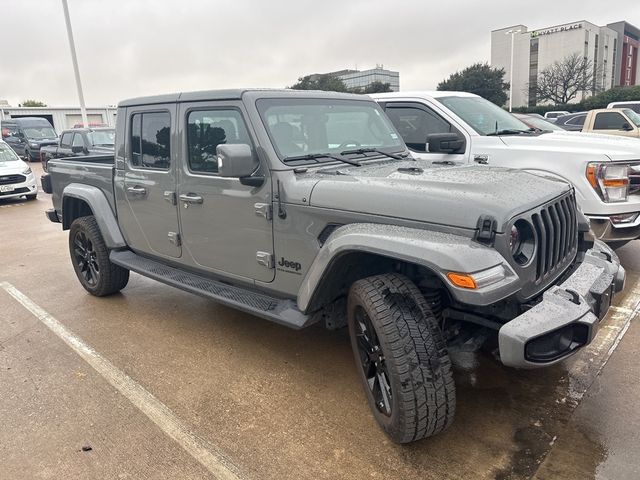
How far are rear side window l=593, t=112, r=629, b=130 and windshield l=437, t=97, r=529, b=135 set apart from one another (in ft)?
23.6

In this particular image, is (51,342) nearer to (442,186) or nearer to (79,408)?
(79,408)

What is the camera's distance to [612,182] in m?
4.84

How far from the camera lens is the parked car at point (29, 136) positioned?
22.3 m

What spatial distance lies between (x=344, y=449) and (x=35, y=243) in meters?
6.90

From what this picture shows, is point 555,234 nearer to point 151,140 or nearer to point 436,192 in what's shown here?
point 436,192

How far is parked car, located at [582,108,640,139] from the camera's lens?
11758 millimetres

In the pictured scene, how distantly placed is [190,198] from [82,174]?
6.58ft

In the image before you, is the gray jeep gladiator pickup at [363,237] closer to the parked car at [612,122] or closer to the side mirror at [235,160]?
the side mirror at [235,160]

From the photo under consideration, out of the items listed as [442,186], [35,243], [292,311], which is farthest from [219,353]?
[35,243]

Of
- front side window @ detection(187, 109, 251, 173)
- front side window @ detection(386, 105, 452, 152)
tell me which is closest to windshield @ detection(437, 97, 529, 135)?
front side window @ detection(386, 105, 452, 152)

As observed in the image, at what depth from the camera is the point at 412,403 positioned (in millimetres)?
2475

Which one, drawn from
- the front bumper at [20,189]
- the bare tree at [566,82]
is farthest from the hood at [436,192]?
the bare tree at [566,82]

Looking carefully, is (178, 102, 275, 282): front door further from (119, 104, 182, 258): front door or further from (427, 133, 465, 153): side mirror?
(427, 133, 465, 153): side mirror

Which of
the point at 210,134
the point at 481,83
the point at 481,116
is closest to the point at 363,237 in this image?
the point at 210,134
